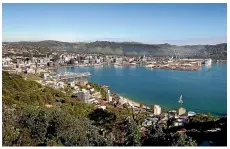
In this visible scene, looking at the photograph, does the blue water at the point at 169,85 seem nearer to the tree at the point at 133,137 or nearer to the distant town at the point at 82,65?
the distant town at the point at 82,65

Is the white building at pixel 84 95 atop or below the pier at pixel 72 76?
below

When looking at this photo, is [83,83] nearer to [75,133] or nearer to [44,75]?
[44,75]

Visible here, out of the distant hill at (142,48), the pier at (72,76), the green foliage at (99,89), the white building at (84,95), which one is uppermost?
the distant hill at (142,48)

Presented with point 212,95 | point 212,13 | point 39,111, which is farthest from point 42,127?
point 212,95

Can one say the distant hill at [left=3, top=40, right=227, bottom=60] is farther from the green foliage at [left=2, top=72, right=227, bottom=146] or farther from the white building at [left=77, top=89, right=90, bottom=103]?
the green foliage at [left=2, top=72, right=227, bottom=146]

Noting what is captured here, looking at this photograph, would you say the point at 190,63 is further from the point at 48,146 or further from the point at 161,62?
the point at 48,146

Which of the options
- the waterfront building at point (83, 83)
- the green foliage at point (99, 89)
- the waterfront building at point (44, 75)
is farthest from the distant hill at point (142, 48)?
the waterfront building at point (44, 75)

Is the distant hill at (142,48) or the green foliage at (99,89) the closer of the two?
the distant hill at (142,48)

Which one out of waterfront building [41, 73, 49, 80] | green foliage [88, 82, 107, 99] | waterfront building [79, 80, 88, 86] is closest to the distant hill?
green foliage [88, 82, 107, 99]

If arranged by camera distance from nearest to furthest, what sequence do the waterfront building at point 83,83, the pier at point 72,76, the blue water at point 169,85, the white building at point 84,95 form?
the blue water at point 169,85, the white building at point 84,95, the waterfront building at point 83,83, the pier at point 72,76
